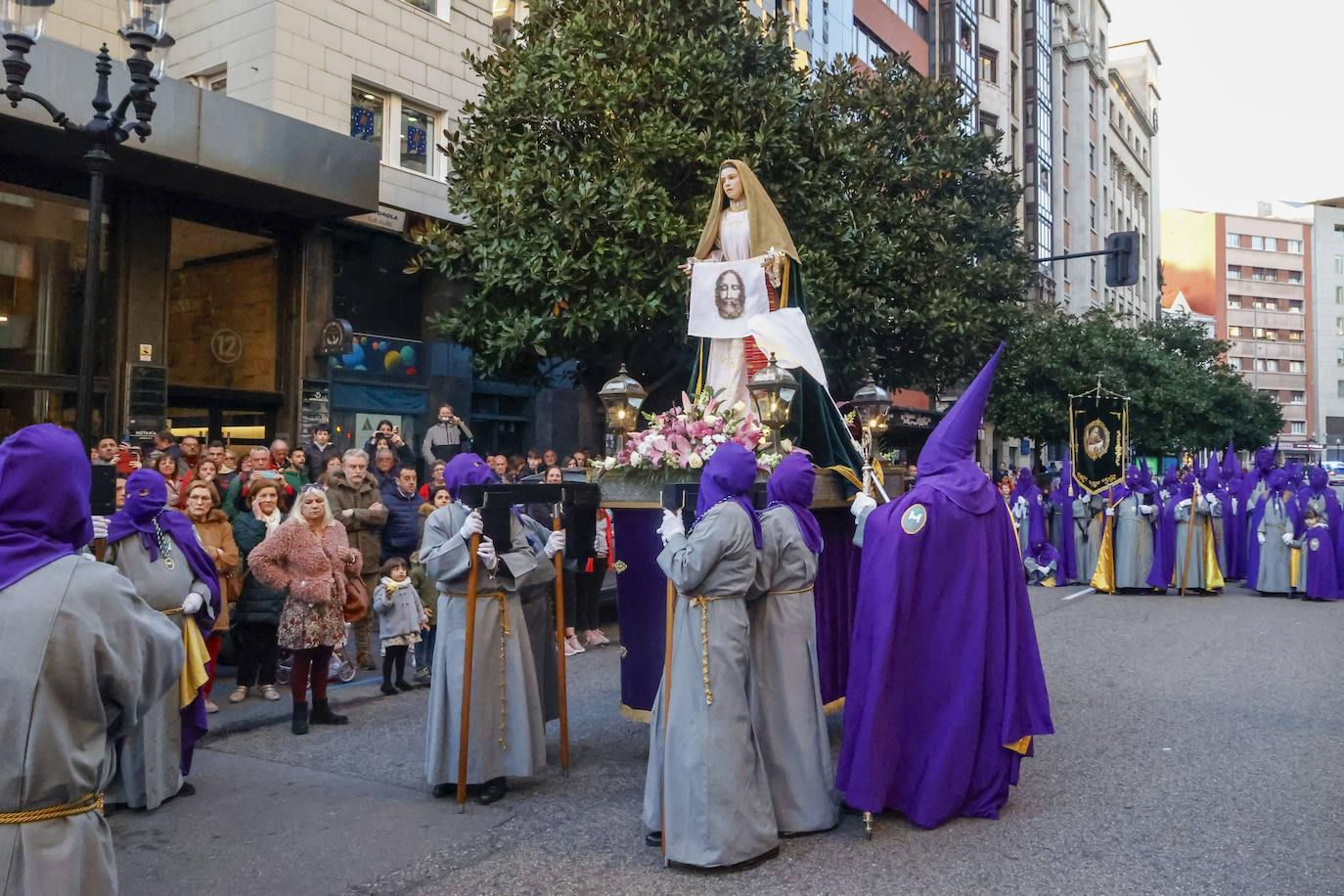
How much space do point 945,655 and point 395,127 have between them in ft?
47.9

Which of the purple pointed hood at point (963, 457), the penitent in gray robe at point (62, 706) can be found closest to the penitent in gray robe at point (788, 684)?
the purple pointed hood at point (963, 457)

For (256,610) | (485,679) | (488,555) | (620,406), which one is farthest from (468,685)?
(256,610)

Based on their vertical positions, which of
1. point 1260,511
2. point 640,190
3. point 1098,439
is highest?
point 640,190

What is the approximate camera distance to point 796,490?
18.1 feet

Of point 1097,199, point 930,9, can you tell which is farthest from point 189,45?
point 1097,199

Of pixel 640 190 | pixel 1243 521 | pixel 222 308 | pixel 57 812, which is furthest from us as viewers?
pixel 1243 521

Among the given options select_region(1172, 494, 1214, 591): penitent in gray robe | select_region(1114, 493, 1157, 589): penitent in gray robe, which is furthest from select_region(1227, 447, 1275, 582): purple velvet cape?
select_region(1114, 493, 1157, 589): penitent in gray robe

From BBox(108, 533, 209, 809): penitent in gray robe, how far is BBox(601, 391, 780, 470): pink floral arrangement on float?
2648 millimetres

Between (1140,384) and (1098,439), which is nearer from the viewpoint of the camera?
(1098,439)

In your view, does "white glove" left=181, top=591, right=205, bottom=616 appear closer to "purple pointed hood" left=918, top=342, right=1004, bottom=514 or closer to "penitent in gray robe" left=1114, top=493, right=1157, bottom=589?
"purple pointed hood" left=918, top=342, right=1004, bottom=514

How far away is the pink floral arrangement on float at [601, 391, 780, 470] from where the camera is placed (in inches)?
263

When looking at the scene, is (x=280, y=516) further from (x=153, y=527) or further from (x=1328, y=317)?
(x=1328, y=317)

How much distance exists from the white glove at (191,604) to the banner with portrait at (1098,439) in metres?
15.2

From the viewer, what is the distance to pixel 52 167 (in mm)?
13617
